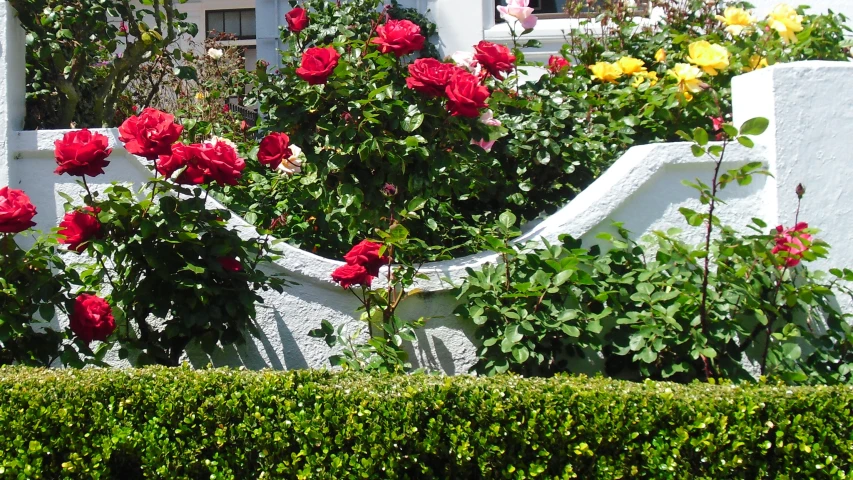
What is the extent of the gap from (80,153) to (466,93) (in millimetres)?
1550

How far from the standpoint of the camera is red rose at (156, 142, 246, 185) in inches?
138

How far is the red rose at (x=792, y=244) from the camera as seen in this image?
3.61m

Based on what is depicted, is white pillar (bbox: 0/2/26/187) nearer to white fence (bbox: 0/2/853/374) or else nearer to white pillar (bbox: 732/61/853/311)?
white fence (bbox: 0/2/853/374)

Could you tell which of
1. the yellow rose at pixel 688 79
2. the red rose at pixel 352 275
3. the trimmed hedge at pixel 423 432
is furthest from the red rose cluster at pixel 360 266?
the yellow rose at pixel 688 79

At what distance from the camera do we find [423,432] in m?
3.02

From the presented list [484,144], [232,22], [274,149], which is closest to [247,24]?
[232,22]

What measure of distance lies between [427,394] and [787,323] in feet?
5.86

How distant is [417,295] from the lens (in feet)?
13.5

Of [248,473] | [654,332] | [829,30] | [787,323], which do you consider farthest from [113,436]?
[829,30]

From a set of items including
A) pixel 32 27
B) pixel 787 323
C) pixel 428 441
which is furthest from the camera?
pixel 32 27

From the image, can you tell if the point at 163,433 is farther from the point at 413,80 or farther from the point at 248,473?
the point at 413,80

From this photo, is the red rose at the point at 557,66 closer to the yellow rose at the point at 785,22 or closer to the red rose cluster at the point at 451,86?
the yellow rose at the point at 785,22

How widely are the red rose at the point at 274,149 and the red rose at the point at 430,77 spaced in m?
0.60

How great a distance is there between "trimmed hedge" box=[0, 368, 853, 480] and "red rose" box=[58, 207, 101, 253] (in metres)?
0.68
